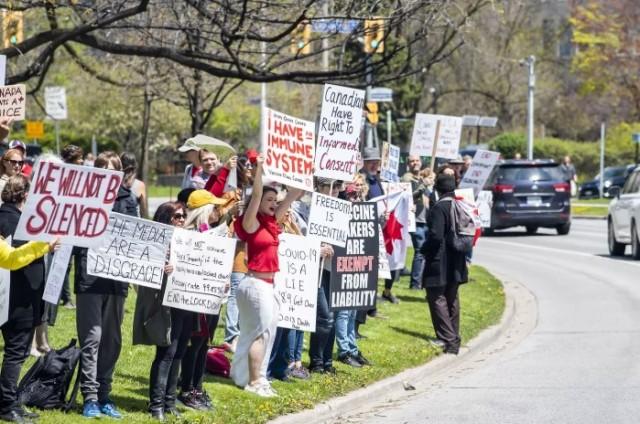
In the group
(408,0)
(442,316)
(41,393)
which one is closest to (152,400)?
(41,393)

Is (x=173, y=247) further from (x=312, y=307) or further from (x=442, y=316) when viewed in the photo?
(x=442, y=316)

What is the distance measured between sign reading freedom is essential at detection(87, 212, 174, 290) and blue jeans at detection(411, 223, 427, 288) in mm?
9512

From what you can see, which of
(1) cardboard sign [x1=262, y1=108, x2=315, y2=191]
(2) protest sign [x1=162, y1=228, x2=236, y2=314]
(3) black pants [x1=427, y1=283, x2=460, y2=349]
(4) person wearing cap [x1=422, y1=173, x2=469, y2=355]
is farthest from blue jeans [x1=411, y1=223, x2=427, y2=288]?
(2) protest sign [x1=162, y1=228, x2=236, y2=314]

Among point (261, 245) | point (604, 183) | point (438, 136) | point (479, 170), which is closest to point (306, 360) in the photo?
point (261, 245)

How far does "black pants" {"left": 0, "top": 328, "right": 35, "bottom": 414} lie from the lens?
9039mm

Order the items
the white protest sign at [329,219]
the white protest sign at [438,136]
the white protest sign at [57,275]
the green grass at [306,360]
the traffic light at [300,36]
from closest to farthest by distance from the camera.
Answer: the white protest sign at [57,275] → the green grass at [306,360] → the white protest sign at [329,219] → the traffic light at [300,36] → the white protest sign at [438,136]

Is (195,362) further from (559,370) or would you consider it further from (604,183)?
(604,183)

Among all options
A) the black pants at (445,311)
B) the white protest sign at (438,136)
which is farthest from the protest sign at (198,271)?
the white protest sign at (438,136)

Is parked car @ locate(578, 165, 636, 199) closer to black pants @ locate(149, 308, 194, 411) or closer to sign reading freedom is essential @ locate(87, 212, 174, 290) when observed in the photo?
black pants @ locate(149, 308, 194, 411)

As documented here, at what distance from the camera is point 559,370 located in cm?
1313

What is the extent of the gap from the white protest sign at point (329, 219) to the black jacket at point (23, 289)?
3208 millimetres

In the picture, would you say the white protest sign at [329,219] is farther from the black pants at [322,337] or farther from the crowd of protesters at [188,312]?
the black pants at [322,337]

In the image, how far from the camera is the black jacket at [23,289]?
29.8 ft

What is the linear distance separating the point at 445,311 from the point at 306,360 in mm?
2095
